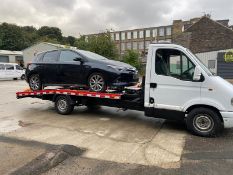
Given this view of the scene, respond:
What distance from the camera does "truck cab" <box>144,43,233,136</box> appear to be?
6.46 metres

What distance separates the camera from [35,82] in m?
9.84

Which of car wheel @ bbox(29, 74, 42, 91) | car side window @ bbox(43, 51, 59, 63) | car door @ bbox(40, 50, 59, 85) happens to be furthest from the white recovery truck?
car wheel @ bbox(29, 74, 42, 91)

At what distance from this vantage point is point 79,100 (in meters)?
9.02

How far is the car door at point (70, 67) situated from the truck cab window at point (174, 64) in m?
2.75

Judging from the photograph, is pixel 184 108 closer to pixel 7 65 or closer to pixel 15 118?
pixel 15 118

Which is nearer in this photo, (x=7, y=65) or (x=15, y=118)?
(x=15, y=118)

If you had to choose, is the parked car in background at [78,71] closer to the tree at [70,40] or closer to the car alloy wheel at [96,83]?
the car alloy wheel at [96,83]

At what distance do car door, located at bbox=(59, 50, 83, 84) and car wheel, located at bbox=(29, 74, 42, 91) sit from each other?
1.02 metres

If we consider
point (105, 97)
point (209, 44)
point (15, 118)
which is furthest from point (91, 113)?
point (209, 44)

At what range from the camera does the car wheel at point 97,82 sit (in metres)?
8.24

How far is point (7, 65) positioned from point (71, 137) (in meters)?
24.0

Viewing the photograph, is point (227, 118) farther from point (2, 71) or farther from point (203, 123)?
point (2, 71)

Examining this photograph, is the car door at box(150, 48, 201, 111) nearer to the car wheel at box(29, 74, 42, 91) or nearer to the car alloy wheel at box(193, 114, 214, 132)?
the car alloy wheel at box(193, 114, 214, 132)

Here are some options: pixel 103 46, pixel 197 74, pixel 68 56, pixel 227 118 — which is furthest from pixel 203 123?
pixel 103 46
